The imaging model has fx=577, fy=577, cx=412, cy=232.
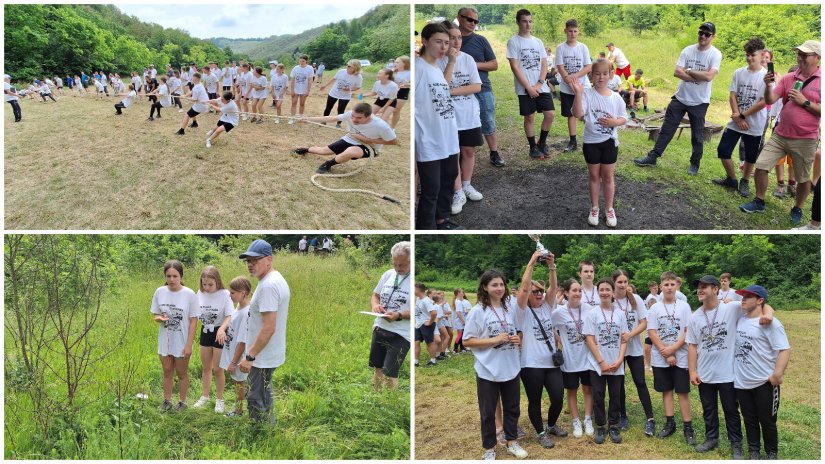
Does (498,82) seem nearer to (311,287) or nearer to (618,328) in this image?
(311,287)

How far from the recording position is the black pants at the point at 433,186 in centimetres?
430

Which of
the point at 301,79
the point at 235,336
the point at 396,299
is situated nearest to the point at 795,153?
the point at 396,299

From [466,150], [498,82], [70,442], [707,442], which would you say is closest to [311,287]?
[466,150]

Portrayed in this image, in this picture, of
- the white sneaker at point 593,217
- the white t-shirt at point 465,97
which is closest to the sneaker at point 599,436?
the white sneaker at point 593,217

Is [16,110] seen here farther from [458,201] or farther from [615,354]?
[615,354]

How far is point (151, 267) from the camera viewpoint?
7.86 m

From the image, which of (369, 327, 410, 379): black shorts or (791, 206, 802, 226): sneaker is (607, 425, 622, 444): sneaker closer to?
(369, 327, 410, 379): black shorts

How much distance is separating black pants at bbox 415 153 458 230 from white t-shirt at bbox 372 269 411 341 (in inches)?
17.5

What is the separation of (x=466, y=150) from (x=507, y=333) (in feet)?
6.13

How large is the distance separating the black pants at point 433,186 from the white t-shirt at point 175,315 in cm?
185

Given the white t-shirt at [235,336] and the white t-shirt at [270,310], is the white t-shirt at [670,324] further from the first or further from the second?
the white t-shirt at [235,336]

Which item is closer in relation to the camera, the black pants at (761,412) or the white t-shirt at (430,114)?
the black pants at (761,412)

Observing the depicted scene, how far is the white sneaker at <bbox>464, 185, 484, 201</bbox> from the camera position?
5.33m

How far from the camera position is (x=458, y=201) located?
16.7 ft
